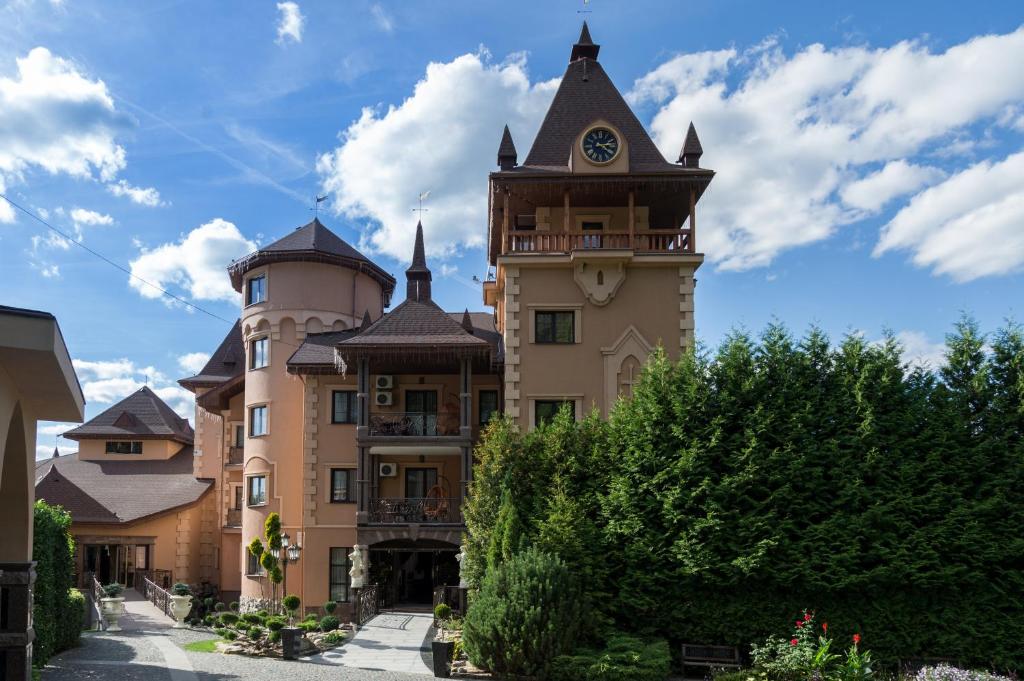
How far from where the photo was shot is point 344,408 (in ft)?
97.1

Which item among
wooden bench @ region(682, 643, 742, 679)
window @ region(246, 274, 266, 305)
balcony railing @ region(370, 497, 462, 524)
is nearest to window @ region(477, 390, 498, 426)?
balcony railing @ region(370, 497, 462, 524)

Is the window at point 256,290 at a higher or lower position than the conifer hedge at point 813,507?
→ higher

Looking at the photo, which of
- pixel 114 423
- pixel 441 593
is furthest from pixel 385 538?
pixel 114 423

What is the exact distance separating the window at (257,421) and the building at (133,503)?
8.06 metres

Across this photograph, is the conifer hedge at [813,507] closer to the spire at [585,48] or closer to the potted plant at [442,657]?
the potted plant at [442,657]

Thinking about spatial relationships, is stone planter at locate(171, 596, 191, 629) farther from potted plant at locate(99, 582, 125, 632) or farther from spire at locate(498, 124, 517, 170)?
spire at locate(498, 124, 517, 170)

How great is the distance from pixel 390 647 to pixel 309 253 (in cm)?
1533

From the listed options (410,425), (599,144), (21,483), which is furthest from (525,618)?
(599,144)

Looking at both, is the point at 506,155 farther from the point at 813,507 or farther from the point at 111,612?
the point at 111,612

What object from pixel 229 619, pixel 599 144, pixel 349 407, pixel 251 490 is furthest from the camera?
pixel 251 490

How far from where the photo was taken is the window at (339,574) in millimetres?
28328

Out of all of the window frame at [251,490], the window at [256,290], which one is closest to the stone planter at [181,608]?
the window frame at [251,490]

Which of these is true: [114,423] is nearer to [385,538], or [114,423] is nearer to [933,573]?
[385,538]

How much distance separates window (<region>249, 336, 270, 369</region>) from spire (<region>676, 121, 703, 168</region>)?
16.0 meters
